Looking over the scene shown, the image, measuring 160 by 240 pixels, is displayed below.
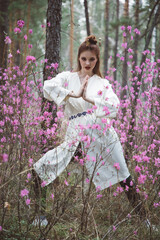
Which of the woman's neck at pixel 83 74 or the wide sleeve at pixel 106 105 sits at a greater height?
the woman's neck at pixel 83 74

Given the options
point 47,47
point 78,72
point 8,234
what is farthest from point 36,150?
point 47,47

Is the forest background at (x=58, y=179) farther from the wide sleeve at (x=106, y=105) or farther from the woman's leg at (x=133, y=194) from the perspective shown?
the wide sleeve at (x=106, y=105)

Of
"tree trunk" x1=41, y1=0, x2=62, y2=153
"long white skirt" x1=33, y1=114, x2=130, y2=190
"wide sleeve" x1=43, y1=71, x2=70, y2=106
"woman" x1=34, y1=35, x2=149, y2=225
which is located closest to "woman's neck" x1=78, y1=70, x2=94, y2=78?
"woman" x1=34, y1=35, x2=149, y2=225

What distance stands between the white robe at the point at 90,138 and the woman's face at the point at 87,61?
101 mm

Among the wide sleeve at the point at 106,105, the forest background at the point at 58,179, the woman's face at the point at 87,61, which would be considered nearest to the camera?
the forest background at the point at 58,179

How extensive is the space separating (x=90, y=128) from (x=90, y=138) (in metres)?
0.11

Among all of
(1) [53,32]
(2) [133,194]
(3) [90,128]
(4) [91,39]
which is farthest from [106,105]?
(1) [53,32]

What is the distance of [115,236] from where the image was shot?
2334 mm

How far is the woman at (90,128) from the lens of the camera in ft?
7.84

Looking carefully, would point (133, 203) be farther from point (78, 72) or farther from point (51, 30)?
point (51, 30)

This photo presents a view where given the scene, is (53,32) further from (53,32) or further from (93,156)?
(93,156)

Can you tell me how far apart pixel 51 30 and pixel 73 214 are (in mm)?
2296

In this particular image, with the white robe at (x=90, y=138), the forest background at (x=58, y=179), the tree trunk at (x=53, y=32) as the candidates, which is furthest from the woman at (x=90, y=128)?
the tree trunk at (x=53, y=32)

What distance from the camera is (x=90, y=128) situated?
8.17 feet
